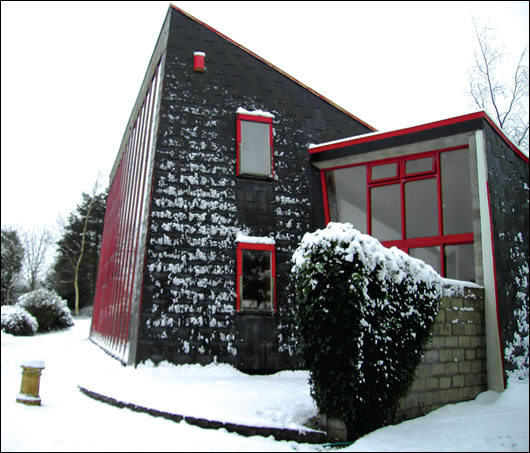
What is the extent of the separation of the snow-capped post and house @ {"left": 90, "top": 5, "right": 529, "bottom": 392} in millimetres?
2187

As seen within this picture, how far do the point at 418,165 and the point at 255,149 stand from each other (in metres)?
3.61

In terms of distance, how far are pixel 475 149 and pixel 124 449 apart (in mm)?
7505

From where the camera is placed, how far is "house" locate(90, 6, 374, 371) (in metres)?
10.2

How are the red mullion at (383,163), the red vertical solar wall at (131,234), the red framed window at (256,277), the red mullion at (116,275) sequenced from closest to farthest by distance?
the red mullion at (383,163)
the red framed window at (256,277)
the red vertical solar wall at (131,234)
the red mullion at (116,275)

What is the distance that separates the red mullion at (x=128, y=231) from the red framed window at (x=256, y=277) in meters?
2.99

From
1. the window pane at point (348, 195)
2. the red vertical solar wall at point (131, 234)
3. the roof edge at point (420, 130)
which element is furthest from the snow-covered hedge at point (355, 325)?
the red vertical solar wall at point (131, 234)

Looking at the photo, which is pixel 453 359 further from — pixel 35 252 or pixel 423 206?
pixel 35 252

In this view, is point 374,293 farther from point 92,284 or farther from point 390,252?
point 92,284

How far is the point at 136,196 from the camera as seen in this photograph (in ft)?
42.9

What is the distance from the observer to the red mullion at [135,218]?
38.1ft

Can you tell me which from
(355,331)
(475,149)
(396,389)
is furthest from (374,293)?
(475,149)

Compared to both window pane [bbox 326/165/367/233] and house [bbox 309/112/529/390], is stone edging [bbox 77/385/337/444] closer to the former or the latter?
house [bbox 309/112/529/390]

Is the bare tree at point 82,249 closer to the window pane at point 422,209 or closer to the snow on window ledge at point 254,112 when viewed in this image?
the snow on window ledge at point 254,112

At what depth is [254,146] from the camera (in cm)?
1170
